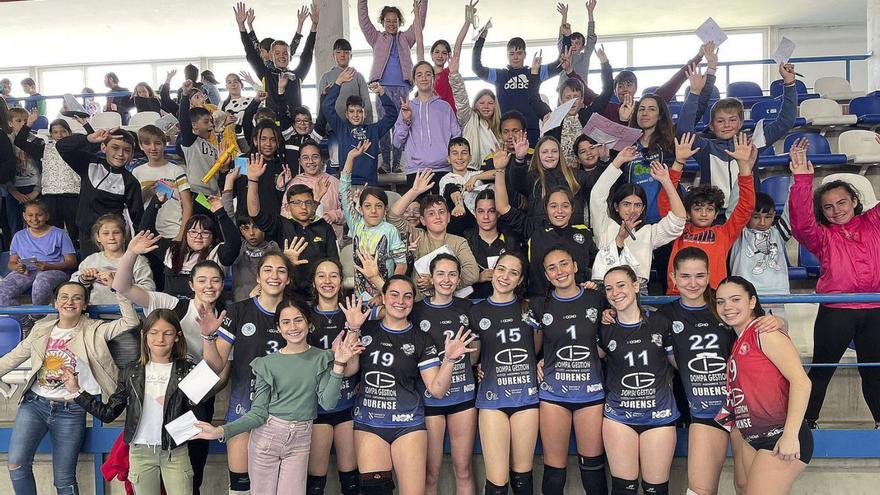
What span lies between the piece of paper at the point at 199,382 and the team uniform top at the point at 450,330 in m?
1.06

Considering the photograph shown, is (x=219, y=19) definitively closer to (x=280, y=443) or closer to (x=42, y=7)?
(x=42, y=7)

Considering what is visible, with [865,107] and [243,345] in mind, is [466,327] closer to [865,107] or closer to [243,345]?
[243,345]

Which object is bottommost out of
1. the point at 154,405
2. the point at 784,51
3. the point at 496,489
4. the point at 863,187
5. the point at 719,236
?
the point at 496,489

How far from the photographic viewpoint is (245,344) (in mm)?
3900

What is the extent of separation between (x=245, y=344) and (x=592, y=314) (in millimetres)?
1806

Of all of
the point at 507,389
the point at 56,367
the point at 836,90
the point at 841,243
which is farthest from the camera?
the point at 836,90

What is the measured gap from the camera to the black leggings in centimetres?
405

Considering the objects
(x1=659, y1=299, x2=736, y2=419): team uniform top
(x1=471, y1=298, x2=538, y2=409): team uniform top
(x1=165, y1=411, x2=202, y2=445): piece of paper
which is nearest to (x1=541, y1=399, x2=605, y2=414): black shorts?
(x1=471, y1=298, x2=538, y2=409): team uniform top

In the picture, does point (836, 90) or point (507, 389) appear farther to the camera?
point (836, 90)

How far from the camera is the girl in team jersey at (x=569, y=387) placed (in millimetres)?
3805

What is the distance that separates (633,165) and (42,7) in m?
12.4

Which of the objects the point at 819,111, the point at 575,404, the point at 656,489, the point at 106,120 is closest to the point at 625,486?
the point at 656,489

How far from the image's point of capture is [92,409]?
3.89m

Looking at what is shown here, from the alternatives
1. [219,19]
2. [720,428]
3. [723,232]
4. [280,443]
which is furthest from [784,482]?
[219,19]
